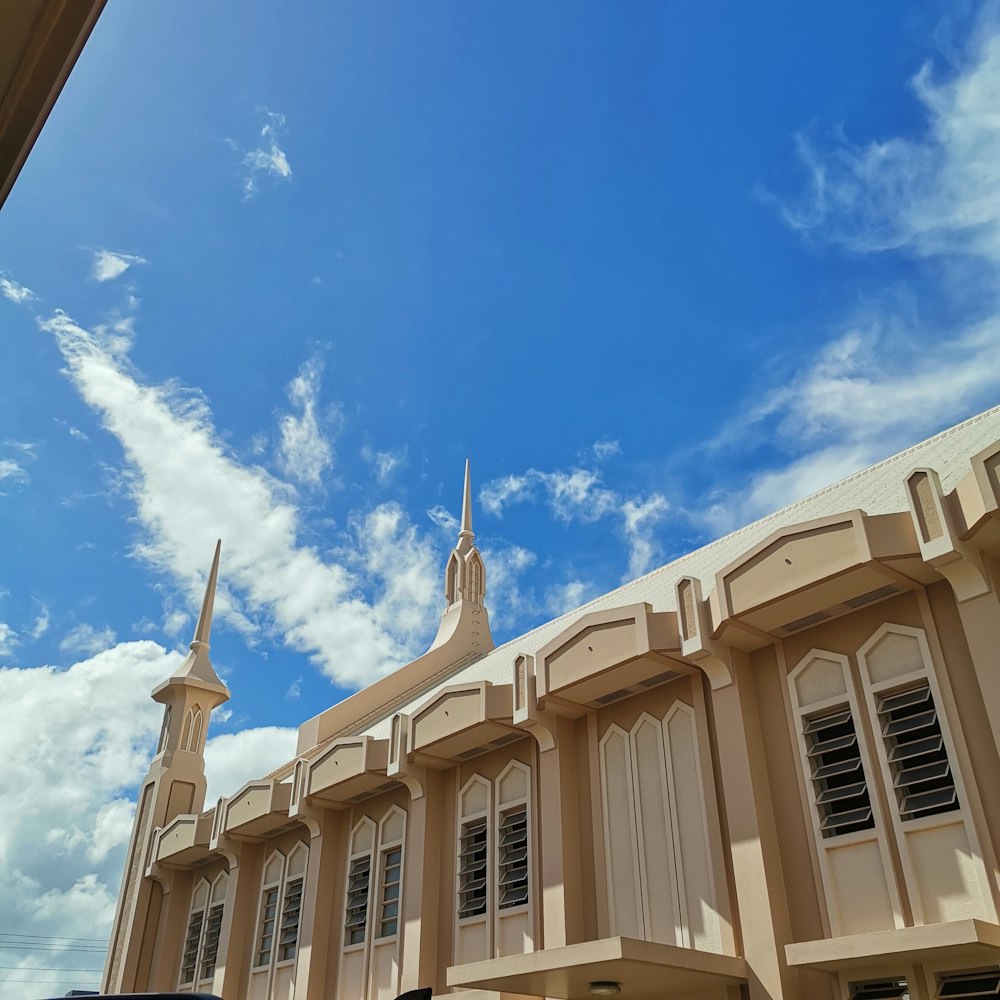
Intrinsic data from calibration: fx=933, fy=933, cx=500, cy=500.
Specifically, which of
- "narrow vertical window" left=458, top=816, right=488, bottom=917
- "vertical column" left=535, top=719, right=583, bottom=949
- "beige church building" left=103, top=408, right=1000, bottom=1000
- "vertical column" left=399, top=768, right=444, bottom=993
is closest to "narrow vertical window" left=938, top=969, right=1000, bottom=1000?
"beige church building" left=103, top=408, right=1000, bottom=1000

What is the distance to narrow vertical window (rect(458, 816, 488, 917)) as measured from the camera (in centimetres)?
1450

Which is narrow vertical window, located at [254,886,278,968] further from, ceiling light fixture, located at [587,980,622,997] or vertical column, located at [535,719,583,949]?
ceiling light fixture, located at [587,980,622,997]

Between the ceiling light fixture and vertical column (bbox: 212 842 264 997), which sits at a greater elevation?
vertical column (bbox: 212 842 264 997)

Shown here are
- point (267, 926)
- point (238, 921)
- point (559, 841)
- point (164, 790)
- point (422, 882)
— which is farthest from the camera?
point (164, 790)

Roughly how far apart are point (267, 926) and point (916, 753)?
1376cm

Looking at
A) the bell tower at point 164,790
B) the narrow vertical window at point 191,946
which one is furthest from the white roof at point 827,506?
the bell tower at point 164,790

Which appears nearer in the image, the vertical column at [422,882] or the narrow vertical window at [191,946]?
the vertical column at [422,882]

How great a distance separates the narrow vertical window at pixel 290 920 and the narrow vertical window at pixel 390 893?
8.10 feet

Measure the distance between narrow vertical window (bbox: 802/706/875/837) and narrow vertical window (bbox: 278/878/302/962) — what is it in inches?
432

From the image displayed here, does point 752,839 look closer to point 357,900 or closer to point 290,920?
point 357,900

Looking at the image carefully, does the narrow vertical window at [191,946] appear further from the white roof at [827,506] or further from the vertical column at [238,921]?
the white roof at [827,506]

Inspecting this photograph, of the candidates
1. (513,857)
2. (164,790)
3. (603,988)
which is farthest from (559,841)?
(164,790)

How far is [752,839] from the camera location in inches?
426

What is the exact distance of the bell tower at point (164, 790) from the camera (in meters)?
21.6
